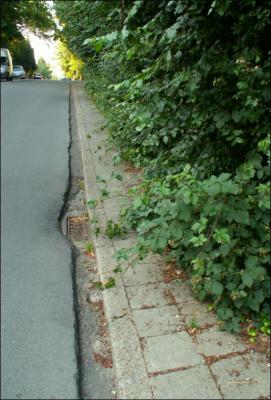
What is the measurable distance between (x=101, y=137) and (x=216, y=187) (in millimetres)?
5462

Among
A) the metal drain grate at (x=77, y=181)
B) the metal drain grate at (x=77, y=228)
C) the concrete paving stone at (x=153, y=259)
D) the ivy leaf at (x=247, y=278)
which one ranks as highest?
the ivy leaf at (x=247, y=278)

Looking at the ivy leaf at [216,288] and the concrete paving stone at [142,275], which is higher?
the ivy leaf at [216,288]

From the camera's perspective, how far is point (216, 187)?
2.45 meters

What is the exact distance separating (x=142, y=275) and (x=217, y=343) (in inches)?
34.9

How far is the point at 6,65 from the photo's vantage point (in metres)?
2.08

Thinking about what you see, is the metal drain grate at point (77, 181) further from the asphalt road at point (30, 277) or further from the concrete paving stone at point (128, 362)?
the concrete paving stone at point (128, 362)

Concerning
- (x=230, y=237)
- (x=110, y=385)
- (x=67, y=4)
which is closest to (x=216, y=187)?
(x=230, y=237)

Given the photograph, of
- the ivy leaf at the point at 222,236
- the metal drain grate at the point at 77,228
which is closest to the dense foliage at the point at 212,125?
the ivy leaf at the point at 222,236

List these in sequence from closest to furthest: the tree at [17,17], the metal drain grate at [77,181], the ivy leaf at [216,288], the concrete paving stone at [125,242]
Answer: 1. the tree at [17,17]
2. the ivy leaf at [216,288]
3. the concrete paving stone at [125,242]
4. the metal drain grate at [77,181]

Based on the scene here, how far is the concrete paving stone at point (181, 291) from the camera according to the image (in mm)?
2893

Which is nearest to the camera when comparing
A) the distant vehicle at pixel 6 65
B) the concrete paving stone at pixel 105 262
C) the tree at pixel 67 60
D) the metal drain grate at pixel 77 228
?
the distant vehicle at pixel 6 65

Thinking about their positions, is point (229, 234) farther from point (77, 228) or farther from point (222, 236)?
point (77, 228)

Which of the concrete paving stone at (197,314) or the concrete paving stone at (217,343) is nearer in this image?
the concrete paving stone at (217,343)

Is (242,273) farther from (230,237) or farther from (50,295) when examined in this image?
(50,295)
